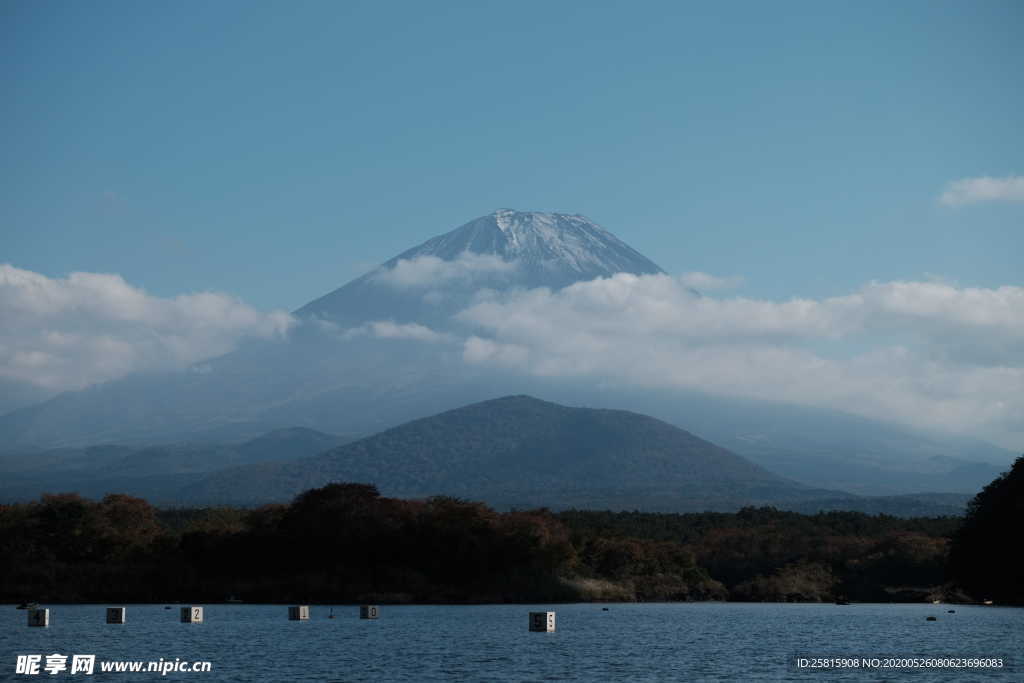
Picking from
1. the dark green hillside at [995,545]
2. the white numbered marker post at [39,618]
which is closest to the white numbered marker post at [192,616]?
Result: the white numbered marker post at [39,618]

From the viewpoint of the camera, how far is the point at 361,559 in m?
96.9

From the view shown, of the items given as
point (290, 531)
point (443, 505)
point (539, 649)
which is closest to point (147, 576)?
point (290, 531)

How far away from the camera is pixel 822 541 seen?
114375 millimetres

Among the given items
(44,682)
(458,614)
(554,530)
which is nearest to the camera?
(44,682)

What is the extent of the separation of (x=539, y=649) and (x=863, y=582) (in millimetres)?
59314

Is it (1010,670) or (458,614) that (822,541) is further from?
(1010,670)

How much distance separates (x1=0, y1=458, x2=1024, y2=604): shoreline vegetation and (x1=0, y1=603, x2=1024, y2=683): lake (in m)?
11.1

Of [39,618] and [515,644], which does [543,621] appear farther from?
[39,618]

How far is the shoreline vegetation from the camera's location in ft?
312

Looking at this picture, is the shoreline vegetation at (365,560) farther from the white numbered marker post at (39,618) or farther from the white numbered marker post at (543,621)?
the white numbered marker post at (543,621)
